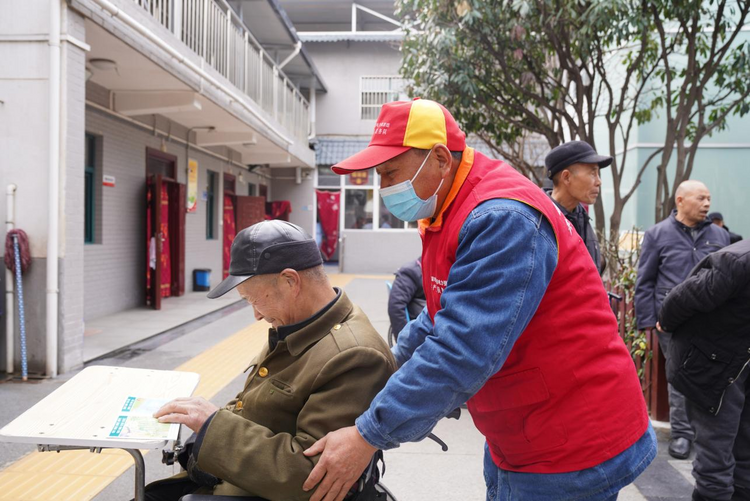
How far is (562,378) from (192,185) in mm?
12156

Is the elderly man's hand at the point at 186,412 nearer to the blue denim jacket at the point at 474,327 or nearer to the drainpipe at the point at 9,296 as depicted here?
the blue denim jacket at the point at 474,327

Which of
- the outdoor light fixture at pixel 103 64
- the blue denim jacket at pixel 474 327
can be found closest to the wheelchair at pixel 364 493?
the blue denim jacket at pixel 474 327

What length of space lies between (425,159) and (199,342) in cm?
699

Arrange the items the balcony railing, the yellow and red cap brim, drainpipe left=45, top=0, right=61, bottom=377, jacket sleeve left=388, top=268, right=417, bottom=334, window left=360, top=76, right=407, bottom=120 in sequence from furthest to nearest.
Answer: window left=360, top=76, right=407, bottom=120 → the balcony railing → drainpipe left=45, top=0, right=61, bottom=377 → jacket sleeve left=388, top=268, right=417, bottom=334 → the yellow and red cap brim

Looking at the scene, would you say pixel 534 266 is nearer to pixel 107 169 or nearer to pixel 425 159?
pixel 425 159

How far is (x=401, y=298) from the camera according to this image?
520 cm

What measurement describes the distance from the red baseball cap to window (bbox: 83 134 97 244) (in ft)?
27.9

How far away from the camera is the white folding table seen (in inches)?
67.0

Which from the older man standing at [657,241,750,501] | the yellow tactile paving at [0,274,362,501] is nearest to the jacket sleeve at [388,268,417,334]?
the yellow tactile paving at [0,274,362,501]

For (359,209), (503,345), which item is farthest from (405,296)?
(359,209)

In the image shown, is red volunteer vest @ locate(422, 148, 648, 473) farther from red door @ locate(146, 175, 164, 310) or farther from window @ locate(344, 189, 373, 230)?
window @ locate(344, 189, 373, 230)

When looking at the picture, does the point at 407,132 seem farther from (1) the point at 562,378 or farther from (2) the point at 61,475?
(2) the point at 61,475

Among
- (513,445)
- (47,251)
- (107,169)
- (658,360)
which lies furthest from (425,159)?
(107,169)

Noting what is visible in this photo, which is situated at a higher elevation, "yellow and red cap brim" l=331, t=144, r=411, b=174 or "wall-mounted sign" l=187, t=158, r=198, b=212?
"wall-mounted sign" l=187, t=158, r=198, b=212
